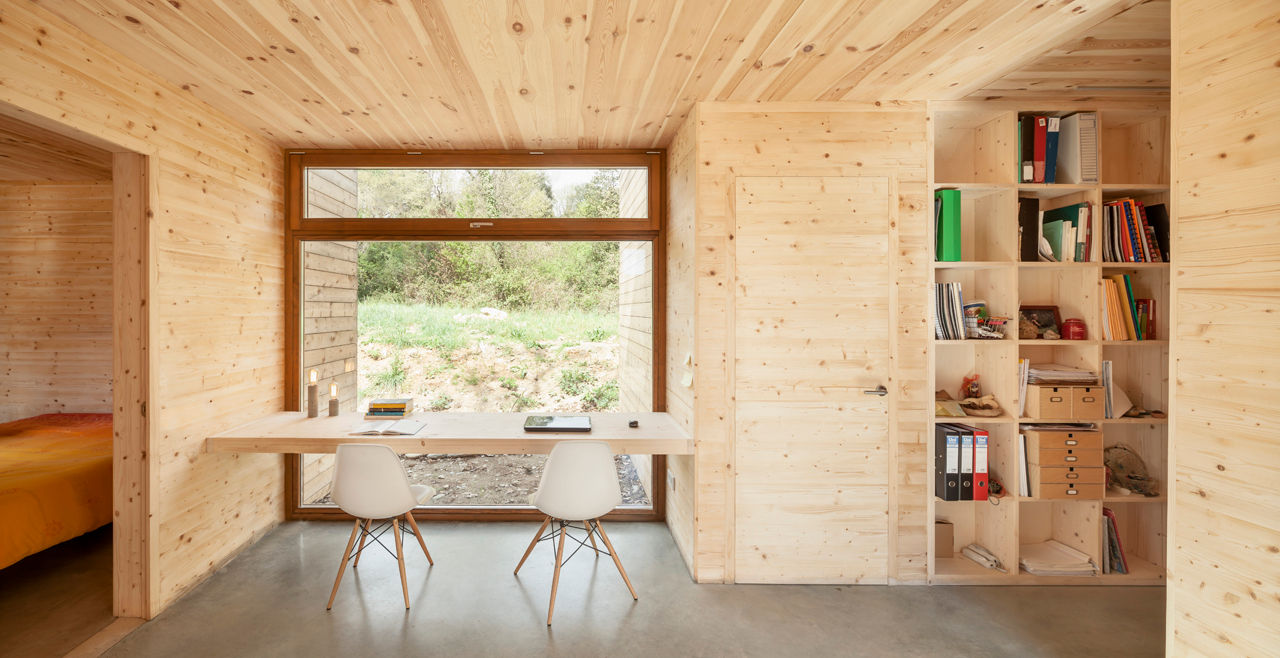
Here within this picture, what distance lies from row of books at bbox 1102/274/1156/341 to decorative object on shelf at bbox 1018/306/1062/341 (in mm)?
205

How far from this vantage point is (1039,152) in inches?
108

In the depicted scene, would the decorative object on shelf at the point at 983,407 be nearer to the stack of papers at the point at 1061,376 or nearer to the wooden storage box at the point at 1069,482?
the stack of papers at the point at 1061,376

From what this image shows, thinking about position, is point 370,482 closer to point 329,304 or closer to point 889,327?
point 329,304

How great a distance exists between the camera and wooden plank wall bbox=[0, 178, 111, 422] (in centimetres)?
399

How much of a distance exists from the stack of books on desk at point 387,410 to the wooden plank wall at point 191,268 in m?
0.70

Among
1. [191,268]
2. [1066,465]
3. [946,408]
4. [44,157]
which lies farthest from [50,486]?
[1066,465]

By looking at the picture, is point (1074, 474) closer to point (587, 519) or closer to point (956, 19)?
point (956, 19)

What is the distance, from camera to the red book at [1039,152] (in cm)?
274

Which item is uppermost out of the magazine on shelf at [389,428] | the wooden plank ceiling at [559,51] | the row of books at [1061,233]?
the wooden plank ceiling at [559,51]

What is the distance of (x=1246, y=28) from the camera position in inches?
54.1

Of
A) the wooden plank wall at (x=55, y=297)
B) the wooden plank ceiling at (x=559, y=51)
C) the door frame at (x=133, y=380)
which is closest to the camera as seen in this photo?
the wooden plank ceiling at (x=559, y=51)

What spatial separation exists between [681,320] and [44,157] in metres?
4.14

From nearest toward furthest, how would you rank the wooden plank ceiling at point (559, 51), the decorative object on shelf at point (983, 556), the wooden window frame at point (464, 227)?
the wooden plank ceiling at point (559, 51), the decorative object on shelf at point (983, 556), the wooden window frame at point (464, 227)

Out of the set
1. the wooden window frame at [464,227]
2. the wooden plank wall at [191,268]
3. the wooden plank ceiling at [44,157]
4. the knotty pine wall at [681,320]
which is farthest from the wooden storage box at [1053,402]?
the wooden plank ceiling at [44,157]
